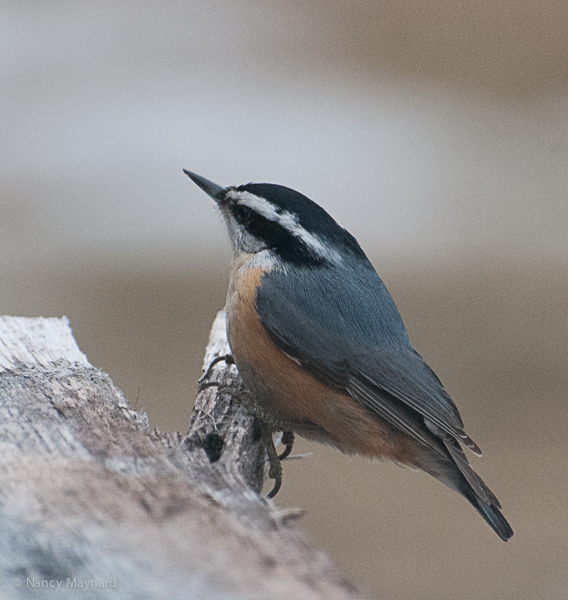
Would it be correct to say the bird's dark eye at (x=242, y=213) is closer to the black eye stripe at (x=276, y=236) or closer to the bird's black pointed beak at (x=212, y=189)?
the black eye stripe at (x=276, y=236)

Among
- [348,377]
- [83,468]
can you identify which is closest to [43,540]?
[83,468]

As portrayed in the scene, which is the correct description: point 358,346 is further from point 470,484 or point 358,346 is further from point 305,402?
point 470,484

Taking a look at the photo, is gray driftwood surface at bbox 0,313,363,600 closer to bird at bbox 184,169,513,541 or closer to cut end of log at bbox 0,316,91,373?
cut end of log at bbox 0,316,91,373

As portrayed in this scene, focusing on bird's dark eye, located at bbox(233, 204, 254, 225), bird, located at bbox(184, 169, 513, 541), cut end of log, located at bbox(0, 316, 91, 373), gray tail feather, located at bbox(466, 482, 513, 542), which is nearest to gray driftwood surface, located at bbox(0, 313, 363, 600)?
cut end of log, located at bbox(0, 316, 91, 373)

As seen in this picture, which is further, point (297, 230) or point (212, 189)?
point (212, 189)

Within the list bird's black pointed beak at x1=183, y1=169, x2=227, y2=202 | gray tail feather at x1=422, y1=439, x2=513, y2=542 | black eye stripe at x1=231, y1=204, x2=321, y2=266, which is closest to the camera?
gray tail feather at x1=422, y1=439, x2=513, y2=542

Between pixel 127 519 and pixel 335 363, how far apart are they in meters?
1.06

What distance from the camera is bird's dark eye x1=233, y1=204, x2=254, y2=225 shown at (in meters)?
2.44

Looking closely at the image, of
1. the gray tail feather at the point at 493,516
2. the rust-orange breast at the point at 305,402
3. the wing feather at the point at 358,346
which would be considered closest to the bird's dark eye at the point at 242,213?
the wing feather at the point at 358,346

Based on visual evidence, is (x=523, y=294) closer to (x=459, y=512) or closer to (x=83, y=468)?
(x=459, y=512)

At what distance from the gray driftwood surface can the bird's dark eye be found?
2.90ft

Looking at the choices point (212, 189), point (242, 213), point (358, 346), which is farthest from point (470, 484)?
point (212, 189)

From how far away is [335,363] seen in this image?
85.0 inches

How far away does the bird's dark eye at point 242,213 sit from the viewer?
2.44m
